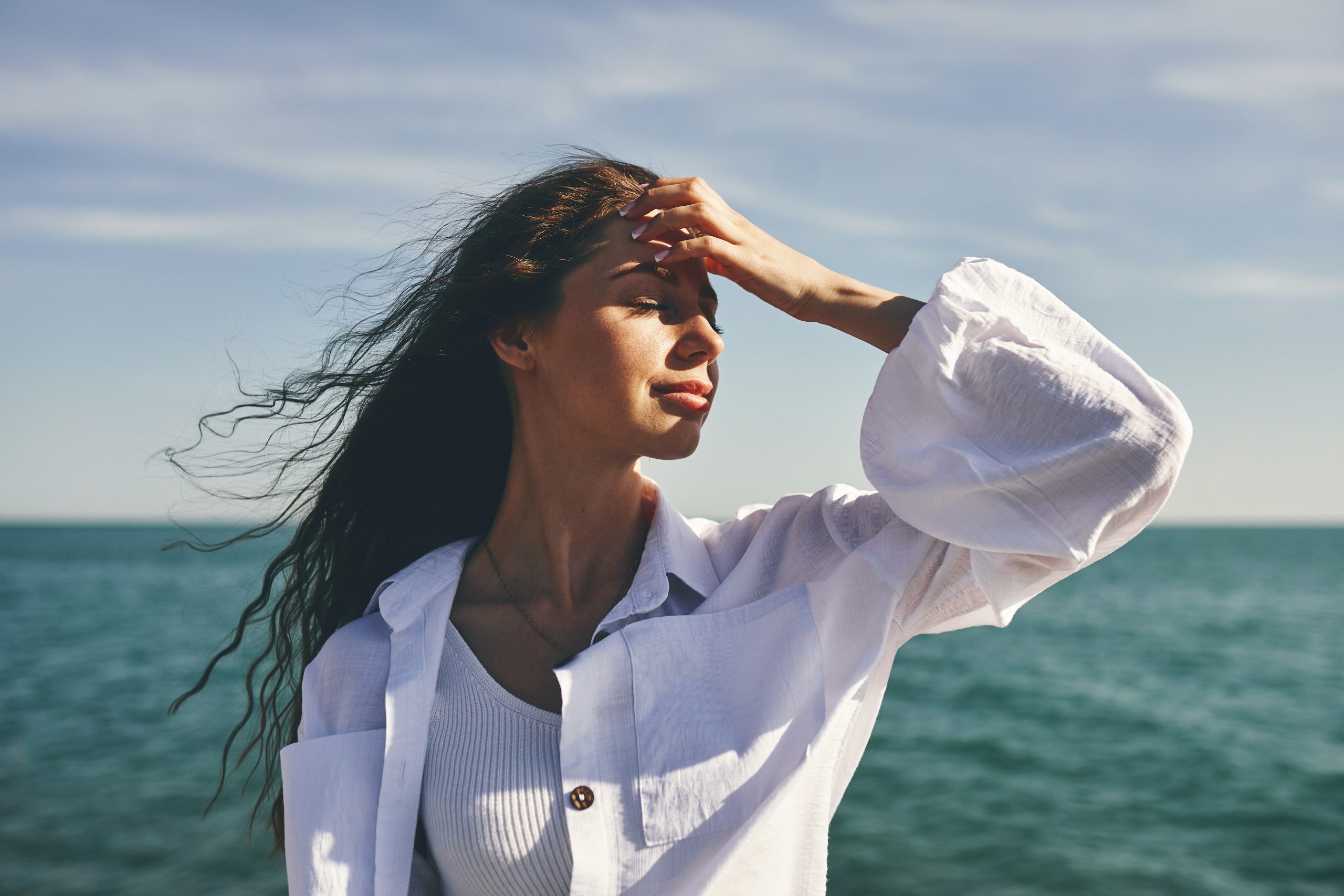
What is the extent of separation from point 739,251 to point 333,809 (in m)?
1.32

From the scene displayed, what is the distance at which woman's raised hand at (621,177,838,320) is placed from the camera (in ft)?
6.03

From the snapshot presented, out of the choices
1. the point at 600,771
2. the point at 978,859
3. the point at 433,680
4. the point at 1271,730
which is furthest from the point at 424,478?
the point at 1271,730

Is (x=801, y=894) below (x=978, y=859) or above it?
above

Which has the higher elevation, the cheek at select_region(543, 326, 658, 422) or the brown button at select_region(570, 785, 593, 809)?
the cheek at select_region(543, 326, 658, 422)

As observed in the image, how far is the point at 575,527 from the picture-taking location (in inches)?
88.0

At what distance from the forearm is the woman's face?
277 mm

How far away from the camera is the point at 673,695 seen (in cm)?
183

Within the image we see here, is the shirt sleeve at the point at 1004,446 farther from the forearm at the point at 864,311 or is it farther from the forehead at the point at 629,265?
the forehead at the point at 629,265

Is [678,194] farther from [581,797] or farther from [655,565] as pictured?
[581,797]

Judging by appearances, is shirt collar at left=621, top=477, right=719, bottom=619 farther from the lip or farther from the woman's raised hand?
the woman's raised hand

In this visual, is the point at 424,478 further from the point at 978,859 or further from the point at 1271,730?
the point at 1271,730

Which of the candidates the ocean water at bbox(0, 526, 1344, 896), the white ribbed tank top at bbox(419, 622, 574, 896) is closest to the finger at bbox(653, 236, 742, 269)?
the white ribbed tank top at bbox(419, 622, 574, 896)

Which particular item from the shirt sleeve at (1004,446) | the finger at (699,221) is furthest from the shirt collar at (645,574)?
the finger at (699,221)

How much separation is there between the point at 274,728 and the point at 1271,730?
61.4ft
